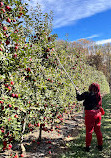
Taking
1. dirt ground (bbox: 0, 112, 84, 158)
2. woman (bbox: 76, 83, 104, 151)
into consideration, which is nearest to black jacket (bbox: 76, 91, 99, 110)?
woman (bbox: 76, 83, 104, 151)

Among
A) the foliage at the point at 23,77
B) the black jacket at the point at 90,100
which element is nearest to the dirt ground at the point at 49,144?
the foliage at the point at 23,77

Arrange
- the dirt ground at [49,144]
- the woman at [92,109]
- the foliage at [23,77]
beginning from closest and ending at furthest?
the foliage at [23,77]
the woman at [92,109]
the dirt ground at [49,144]

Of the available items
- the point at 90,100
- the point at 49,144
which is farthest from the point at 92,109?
the point at 49,144

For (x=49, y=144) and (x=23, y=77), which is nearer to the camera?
(x=23, y=77)

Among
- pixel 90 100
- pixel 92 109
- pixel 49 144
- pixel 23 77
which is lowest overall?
pixel 49 144

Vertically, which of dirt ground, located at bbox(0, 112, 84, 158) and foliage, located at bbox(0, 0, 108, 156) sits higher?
foliage, located at bbox(0, 0, 108, 156)

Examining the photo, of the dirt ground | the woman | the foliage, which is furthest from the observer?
the dirt ground

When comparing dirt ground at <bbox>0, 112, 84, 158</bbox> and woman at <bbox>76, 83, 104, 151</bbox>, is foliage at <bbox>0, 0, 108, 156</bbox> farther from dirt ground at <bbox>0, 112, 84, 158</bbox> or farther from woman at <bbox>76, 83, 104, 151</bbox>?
woman at <bbox>76, 83, 104, 151</bbox>

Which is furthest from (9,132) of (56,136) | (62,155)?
(56,136)

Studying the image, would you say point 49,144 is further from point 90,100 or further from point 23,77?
point 23,77

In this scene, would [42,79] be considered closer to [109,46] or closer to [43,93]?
[43,93]

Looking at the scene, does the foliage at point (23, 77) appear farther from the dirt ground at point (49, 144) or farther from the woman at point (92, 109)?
the woman at point (92, 109)

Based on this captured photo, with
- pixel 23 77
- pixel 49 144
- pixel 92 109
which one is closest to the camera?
pixel 23 77

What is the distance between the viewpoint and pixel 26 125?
425cm
